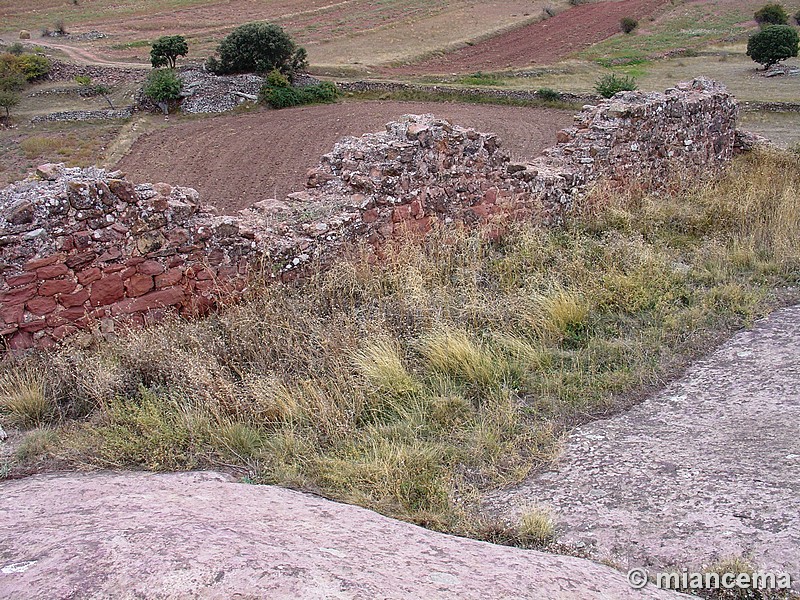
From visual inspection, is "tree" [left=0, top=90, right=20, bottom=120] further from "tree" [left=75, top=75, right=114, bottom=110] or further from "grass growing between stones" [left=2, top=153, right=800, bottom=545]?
"grass growing between stones" [left=2, top=153, right=800, bottom=545]

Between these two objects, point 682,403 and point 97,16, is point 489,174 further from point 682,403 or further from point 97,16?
point 97,16

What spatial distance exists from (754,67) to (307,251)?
37.3 metres

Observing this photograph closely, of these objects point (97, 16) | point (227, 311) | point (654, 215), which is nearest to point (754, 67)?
point (654, 215)

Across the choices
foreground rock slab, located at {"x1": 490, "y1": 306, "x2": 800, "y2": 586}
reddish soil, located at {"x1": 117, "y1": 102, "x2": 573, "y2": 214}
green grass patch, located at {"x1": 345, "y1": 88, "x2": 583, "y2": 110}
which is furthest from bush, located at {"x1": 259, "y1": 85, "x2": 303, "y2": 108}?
foreground rock slab, located at {"x1": 490, "y1": 306, "x2": 800, "y2": 586}

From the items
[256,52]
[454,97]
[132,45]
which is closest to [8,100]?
[256,52]

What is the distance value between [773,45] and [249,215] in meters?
36.1

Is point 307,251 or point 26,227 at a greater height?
point 26,227

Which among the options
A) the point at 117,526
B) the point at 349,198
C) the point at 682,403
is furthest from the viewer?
the point at 349,198

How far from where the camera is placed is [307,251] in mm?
7199

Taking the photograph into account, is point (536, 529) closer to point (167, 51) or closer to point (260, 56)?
point (260, 56)

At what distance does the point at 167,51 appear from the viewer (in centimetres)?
4212

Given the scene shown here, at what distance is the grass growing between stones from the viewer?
167 inches

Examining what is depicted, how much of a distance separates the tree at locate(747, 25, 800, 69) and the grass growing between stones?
107 ft

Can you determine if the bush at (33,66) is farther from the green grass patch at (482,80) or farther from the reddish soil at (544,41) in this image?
the green grass patch at (482,80)
